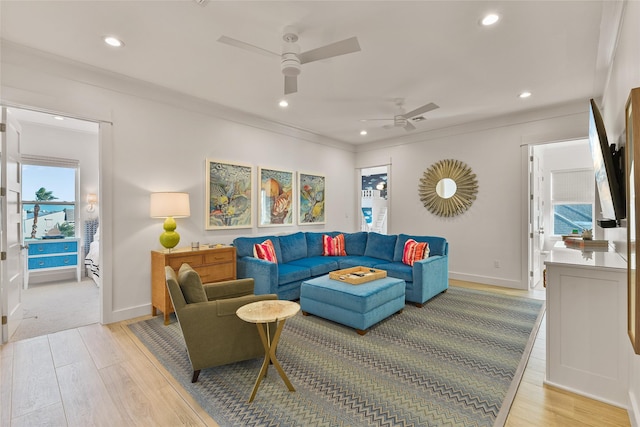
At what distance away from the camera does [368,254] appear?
5016mm

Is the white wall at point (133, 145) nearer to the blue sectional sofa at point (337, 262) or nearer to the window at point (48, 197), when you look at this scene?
the blue sectional sofa at point (337, 262)

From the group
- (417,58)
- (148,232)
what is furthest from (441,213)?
(148,232)

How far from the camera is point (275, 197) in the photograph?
512 centimetres

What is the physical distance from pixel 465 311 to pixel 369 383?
206 centimetres

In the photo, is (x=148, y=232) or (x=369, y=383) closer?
(x=369, y=383)

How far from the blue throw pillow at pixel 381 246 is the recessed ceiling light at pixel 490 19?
3.12m

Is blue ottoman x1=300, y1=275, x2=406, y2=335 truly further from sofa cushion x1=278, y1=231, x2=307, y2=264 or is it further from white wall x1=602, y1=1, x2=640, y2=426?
white wall x1=602, y1=1, x2=640, y2=426

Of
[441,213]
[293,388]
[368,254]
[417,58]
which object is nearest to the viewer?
[293,388]

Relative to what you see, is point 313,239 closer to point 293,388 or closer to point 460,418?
point 293,388

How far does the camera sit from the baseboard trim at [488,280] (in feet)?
15.0

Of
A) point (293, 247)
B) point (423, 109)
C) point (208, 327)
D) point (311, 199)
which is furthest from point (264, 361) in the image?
point (311, 199)

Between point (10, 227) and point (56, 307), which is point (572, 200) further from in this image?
point (56, 307)

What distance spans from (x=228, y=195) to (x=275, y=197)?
93 centimetres

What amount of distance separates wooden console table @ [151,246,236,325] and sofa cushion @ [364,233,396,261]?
228 cm
